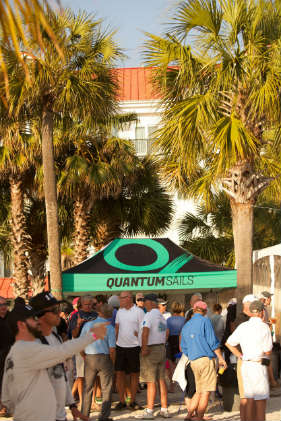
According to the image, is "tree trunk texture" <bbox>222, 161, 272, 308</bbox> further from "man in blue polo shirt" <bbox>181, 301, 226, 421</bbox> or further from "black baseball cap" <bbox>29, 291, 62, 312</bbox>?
"black baseball cap" <bbox>29, 291, 62, 312</bbox>

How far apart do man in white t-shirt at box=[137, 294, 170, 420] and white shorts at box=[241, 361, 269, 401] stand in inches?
92.1

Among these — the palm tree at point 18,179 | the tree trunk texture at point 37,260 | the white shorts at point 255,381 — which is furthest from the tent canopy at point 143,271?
the tree trunk texture at point 37,260

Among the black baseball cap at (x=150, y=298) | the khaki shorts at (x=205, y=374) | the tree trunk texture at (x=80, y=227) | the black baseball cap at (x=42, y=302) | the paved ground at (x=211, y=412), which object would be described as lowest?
the paved ground at (x=211, y=412)

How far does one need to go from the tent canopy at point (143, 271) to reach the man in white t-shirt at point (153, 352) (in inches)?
112

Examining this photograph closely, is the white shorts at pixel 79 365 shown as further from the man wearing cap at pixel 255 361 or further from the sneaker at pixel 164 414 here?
the man wearing cap at pixel 255 361

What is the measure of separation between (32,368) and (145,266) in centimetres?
859

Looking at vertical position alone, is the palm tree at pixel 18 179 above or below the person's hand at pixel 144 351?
above

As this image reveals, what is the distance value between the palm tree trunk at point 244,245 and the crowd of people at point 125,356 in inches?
16.2

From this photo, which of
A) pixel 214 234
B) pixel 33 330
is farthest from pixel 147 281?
pixel 214 234

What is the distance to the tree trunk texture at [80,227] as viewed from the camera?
1922 cm

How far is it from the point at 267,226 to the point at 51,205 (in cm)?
1157

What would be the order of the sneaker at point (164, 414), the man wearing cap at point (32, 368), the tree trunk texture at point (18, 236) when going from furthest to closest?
→ the tree trunk texture at point (18, 236) → the sneaker at point (164, 414) → the man wearing cap at point (32, 368)

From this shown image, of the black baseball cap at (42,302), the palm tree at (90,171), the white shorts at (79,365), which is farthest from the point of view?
the palm tree at (90,171)

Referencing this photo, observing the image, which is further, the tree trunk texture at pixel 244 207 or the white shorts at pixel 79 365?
the tree trunk texture at pixel 244 207
